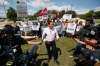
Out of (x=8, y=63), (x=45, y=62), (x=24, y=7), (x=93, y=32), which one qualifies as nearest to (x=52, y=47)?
(x=45, y=62)

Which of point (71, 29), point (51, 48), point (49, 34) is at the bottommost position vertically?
point (71, 29)

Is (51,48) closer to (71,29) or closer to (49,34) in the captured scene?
(49,34)

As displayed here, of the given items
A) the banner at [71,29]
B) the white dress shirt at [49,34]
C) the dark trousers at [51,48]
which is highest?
the white dress shirt at [49,34]

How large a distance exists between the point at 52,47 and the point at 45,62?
0.83 m

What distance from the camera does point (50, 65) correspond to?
11.9 meters

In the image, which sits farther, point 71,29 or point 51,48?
point 71,29

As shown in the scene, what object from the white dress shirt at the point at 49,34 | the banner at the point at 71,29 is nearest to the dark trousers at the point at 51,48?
the white dress shirt at the point at 49,34

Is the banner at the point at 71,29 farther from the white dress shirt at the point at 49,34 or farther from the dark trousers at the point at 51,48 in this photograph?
the white dress shirt at the point at 49,34

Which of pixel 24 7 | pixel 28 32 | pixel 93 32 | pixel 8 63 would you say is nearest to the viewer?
pixel 8 63

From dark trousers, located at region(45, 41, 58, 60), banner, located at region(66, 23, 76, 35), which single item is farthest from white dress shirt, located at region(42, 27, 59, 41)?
banner, located at region(66, 23, 76, 35)

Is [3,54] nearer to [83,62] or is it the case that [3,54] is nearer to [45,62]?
[83,62]

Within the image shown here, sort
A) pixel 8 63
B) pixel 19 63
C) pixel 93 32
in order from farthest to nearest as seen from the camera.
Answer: pixel 93 32 → pixel 19 63 → pixel 8 63

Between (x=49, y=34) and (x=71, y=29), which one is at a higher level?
(x=49, y=34)

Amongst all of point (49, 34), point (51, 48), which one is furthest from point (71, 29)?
point (49, 34)
